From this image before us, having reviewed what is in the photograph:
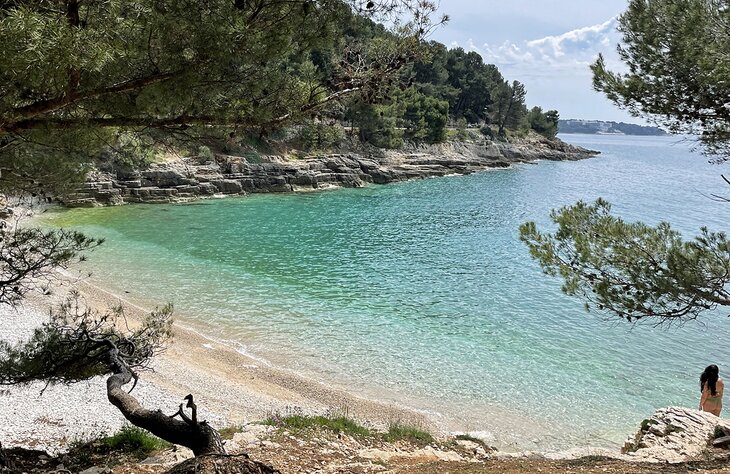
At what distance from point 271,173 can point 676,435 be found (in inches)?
1580

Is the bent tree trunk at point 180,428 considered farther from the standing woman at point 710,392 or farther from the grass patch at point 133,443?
the standing woman at point 710,392

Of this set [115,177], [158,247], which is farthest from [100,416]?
[115,177]

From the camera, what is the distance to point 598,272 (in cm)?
711

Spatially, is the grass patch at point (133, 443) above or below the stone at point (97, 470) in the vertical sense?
below

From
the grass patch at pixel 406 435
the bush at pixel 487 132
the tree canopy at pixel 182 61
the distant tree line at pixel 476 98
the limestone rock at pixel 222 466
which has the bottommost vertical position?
the grass patch at pixel 406 435

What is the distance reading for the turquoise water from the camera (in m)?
11.3

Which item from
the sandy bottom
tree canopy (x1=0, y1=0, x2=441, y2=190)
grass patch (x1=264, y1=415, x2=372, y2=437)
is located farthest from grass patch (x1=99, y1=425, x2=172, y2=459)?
tree canopy (x1=0, y1=0, x2=441, y2=190)

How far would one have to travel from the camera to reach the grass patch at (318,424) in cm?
795

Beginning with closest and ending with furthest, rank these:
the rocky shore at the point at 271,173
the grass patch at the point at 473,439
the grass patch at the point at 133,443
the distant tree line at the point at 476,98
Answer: the grass patch at the point at 133,443
the grass patch at the point at 473,439
the rocky shore at the point at 271,173
the distant tree line at the point at 476,98

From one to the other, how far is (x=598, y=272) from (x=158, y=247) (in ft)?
71.2

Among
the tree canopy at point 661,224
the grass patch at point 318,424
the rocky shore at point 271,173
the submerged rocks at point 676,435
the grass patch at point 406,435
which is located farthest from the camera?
the rocky shore at point 271,173

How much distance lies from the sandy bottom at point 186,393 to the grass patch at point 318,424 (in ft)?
3.28

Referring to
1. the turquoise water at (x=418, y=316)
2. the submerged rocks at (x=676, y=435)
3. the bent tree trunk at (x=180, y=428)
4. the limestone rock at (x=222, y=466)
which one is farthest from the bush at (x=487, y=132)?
the limestone rock at (x=222, y=466)

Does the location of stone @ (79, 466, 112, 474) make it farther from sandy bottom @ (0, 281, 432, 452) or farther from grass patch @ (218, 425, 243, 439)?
grass patch @ (218, 425, 243, 439)
